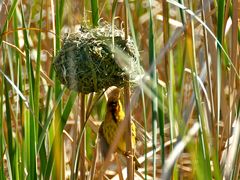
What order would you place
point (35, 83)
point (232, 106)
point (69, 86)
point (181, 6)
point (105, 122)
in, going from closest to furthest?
point (181, 6) < point (69, 86) < point (35, 83) < point (232, 106) < point (105, 122)

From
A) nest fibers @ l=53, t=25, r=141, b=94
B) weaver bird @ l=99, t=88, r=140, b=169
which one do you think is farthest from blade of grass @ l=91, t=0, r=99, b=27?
weaver bird @ l=99, t=88, r=140, b=169

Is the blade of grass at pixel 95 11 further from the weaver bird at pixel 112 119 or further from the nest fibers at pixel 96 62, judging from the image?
the weaver bird at pixel 112 119

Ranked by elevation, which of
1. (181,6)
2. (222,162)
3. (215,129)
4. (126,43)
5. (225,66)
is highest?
(181,6)

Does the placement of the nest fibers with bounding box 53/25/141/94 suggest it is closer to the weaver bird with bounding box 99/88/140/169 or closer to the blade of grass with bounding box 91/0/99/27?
the blade of grass with bounding box 91/0/99/27

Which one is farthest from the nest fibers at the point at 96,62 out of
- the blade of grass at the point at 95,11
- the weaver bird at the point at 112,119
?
the weaver bird at the point at 112,119

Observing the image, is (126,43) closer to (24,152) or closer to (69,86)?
(69,86)

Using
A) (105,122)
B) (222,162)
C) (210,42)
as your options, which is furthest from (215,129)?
(105,122)

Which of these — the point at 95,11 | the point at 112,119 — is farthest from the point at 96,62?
the point at 112,119

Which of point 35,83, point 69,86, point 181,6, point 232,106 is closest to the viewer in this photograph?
point 181,6
